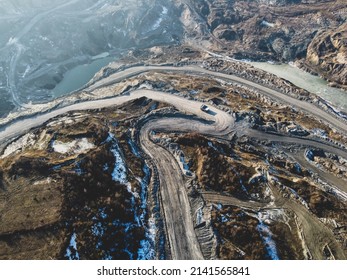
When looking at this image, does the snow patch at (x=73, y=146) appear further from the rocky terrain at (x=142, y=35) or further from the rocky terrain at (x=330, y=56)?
the rocky terrain at (x=330, y=56)

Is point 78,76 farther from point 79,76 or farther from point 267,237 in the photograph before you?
point 267,237

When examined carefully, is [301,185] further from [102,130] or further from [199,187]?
[102,130]

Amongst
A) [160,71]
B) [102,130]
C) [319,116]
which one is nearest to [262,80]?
[319,116]

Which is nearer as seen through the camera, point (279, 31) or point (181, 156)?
point (181, 156)

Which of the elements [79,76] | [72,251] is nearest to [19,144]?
[72,251]

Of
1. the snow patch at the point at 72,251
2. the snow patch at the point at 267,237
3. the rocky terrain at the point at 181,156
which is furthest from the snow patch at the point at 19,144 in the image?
the snow patch at the point at 267,237

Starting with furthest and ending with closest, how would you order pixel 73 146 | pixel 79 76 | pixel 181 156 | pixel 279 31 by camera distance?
pixel 279 31, pixel 79 76, pixel 73 146, pixel 181 156
